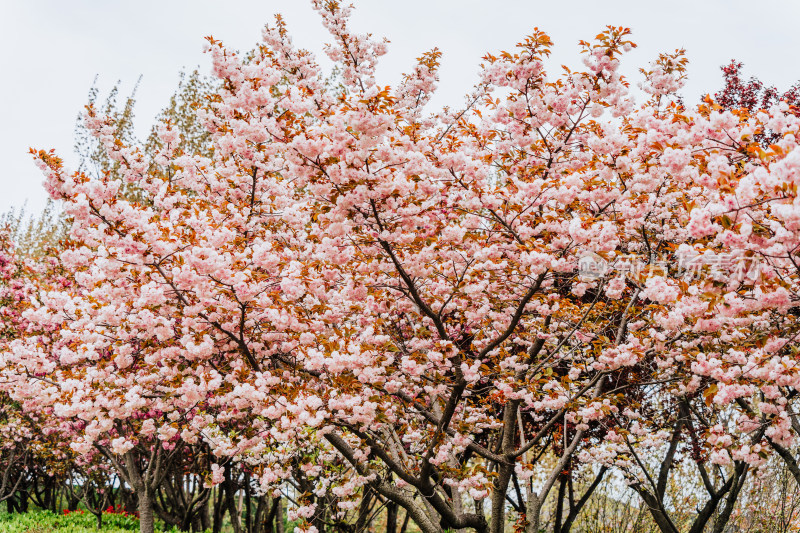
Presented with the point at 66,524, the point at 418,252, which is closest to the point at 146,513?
the point at 66,524

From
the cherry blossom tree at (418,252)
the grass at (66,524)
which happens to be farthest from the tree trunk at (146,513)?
the grass at (66,524)

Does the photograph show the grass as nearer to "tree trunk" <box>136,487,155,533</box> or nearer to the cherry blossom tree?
"tree trunk" <box>136,487,155,533</box>

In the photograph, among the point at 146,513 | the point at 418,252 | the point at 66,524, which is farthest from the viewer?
the point at 66,524

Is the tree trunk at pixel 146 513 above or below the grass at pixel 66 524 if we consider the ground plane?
above

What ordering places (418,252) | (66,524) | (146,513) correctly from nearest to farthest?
(418,252)
(146,513)
(66,524)

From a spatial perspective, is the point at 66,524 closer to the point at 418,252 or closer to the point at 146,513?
the point at 146,513

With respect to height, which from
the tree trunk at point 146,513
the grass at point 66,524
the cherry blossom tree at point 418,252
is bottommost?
the grass at point 66,524

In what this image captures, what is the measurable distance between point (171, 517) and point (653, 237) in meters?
10.6

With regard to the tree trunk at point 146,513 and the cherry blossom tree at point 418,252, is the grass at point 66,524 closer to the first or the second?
the tree trunk at point 146,513

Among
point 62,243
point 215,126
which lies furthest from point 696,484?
point 62,243

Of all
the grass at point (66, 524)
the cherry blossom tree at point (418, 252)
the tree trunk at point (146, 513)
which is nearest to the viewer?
the cherry blossom tree at point (418, 252)

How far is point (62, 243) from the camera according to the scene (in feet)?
18.5

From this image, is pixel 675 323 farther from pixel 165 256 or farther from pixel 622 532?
pixel 622 532

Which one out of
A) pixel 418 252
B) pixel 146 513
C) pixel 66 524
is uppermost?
pixel 418 252
